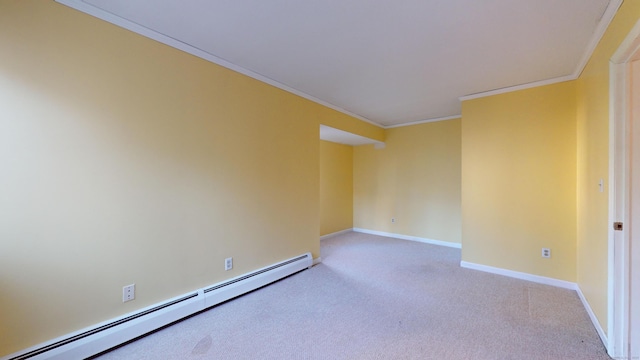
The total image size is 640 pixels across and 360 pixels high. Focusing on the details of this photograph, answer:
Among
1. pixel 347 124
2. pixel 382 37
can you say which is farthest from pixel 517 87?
pixel 347 124

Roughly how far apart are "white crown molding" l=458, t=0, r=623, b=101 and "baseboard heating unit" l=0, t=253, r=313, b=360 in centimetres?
369

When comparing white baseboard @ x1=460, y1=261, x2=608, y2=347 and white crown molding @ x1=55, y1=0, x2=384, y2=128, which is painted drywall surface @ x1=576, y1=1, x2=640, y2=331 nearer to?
white baseboard @ x1=460, y1=261, x2=608, y2=347

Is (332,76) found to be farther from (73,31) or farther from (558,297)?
(558,297)

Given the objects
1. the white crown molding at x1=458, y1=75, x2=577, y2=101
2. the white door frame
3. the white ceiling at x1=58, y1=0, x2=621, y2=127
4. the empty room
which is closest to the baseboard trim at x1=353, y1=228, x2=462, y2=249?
the empty room

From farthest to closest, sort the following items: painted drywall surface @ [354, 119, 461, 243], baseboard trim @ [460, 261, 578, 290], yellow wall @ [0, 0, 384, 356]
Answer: painted drywall surface @ [354, 119, 461, 243] < baseboard trim @ [460, 261, 578, 290] < yellow wall @ [0, 0, 384, 356]

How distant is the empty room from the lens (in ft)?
5.35

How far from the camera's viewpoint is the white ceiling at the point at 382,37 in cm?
177

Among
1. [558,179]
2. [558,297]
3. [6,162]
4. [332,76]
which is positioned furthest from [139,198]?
[558,179]

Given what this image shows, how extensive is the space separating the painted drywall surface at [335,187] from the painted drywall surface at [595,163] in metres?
3.82

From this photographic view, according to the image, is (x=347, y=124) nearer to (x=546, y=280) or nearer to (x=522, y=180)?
(x=522, y=180)

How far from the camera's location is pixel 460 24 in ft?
6.36

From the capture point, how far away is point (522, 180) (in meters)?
3.16

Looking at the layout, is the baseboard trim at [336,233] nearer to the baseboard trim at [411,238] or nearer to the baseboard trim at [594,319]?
the baseboard trim at [411,238]

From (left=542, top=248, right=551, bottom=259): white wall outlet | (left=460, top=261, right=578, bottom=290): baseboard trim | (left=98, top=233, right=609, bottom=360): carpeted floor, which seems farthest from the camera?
(left=542, top=248, right=551, bottom=259): white wall outlet
